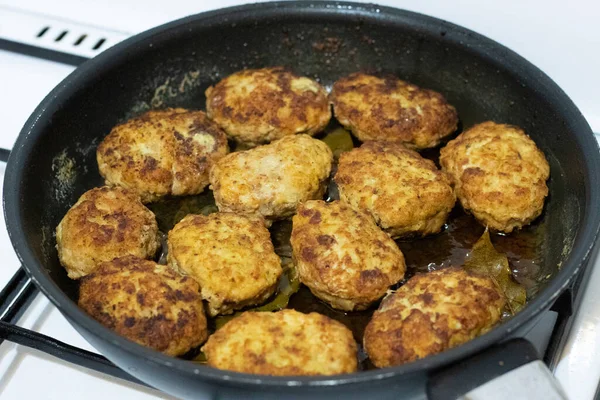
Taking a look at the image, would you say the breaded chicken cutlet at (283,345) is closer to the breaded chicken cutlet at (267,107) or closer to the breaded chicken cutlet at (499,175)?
the breaded chicken cutlet at (499,175)

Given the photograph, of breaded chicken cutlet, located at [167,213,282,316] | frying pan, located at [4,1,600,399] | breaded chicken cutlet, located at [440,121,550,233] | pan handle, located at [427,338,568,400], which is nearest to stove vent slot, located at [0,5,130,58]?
frying pan, located at [4,1,600,399]

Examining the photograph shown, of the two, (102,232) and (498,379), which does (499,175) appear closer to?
(498,379)

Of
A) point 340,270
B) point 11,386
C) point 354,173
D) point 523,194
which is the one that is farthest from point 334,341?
point 11,386

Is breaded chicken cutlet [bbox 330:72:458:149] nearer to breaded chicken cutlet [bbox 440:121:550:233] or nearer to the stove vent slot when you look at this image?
breaded chicken cutlet [bbox 440:121:550:233]

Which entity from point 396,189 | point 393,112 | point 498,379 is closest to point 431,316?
point 498,379

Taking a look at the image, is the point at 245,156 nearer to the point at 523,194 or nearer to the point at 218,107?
the point at 218,107

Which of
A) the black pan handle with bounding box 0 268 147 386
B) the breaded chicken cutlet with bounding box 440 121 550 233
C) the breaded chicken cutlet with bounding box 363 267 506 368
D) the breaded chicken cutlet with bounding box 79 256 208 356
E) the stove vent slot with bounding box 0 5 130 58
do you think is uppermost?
the breaded chicken cutlet with bounding box 440 121 550 233
